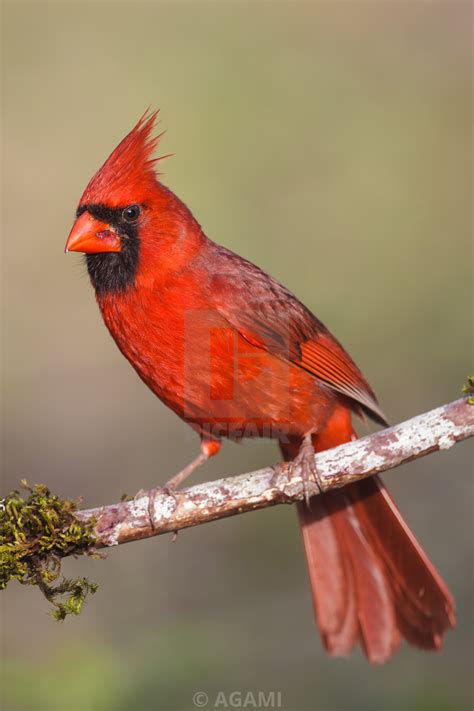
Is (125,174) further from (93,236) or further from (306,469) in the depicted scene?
(306,469)

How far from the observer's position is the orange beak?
12.5ft

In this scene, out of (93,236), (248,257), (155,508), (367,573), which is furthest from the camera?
(248,257)

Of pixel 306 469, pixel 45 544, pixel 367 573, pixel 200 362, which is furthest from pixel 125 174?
pixel 367 573

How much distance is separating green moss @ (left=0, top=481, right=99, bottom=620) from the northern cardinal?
702 millimetres

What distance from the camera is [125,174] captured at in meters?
3.86

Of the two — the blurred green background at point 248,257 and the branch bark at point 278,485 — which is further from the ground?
the blurred green background at point 248,257

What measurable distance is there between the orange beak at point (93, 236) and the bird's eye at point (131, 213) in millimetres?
79

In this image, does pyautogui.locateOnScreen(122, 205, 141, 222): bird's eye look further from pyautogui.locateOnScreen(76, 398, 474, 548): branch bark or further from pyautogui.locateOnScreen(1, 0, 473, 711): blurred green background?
pyautogui.locateOnScreen(1, 0, 473, 711): blurred green background

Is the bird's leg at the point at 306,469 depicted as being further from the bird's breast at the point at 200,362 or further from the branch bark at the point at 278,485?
the bird's breast at the point at 200,362

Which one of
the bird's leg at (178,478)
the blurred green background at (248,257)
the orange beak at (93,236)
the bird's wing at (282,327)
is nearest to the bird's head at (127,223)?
the orange beak at (93,236)

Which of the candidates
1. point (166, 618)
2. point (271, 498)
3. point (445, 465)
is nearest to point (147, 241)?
point (271, 498)

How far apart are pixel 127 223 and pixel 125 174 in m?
0.19

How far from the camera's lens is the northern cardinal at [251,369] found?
377 cm

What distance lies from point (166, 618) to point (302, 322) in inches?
80.3
